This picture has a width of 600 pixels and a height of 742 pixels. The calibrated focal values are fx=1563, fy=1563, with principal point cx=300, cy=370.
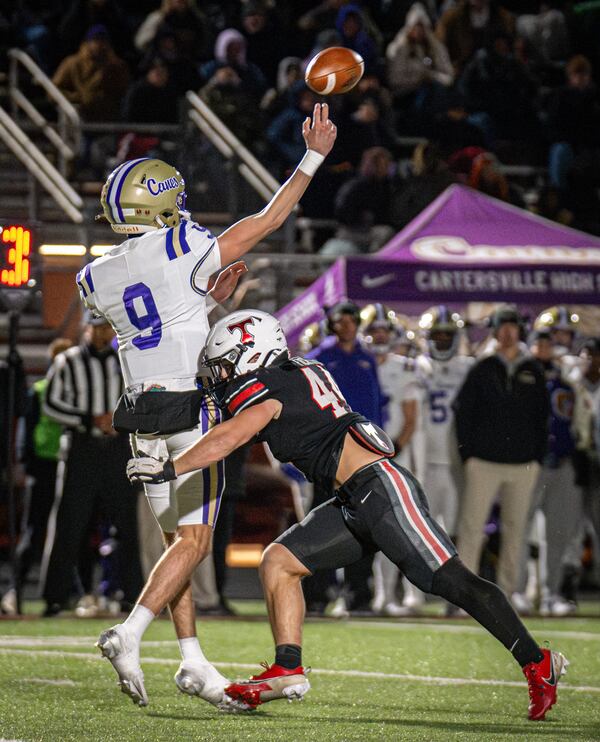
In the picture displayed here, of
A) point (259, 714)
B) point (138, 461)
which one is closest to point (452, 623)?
point (259, 714)

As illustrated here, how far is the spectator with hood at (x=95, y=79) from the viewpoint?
15.0 metres

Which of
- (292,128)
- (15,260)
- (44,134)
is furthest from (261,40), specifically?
(15,260)

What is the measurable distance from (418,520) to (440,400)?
5.44 metres

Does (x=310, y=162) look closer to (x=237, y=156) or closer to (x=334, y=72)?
(x=334, y=72)

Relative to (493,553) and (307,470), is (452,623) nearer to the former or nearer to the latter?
(493,553)

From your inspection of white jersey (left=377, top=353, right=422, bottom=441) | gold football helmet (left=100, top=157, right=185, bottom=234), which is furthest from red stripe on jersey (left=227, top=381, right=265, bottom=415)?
white jersey (left=377, top=353, right=422, bottom=441)

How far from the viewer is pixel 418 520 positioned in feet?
18.1

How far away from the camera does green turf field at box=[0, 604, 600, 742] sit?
516cm

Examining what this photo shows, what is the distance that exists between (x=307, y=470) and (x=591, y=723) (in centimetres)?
134

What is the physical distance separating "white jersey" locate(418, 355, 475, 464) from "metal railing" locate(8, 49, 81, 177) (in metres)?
4.63

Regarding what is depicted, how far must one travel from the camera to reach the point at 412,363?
34.8 feet

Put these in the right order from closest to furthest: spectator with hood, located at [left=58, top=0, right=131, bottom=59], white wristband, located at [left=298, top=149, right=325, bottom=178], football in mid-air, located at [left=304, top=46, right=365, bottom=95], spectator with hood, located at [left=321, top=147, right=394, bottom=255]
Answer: white wristband, located at [left=298, top=149, right=325, bottom=178], football in mid-air, located at [left=304, top=46, right=365, bottom=95], spectator with hood, located at [left=321, top=147, right=394, bottom=255], spectator with hood, located at [left=58, top=0, right=131, bottom=59]

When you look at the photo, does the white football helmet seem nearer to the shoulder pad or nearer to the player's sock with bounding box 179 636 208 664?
the shoulder pad

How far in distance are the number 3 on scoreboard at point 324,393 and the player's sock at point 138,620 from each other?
3.19 feet
